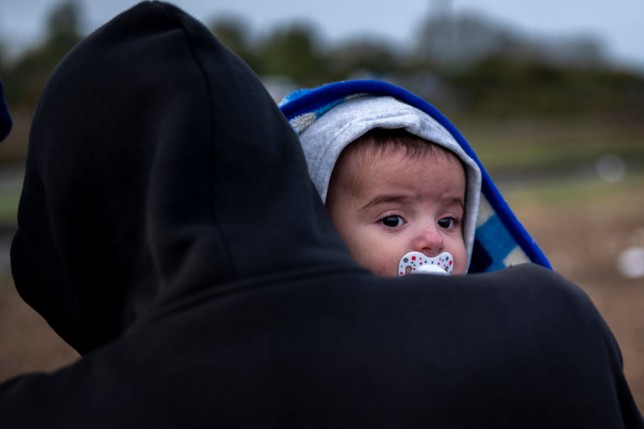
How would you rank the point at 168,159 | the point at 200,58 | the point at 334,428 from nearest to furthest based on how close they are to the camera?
the point at 334,428, the point at 168,159, the point at 200,58

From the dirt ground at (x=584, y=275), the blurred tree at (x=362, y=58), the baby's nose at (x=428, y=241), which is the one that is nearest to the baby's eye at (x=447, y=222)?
the baby's nose at (x=428, y=241)

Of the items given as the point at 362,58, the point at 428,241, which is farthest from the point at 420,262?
the point at 362,58

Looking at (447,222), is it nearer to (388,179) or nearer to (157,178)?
(388,179)

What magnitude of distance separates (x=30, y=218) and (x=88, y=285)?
24 centimetres

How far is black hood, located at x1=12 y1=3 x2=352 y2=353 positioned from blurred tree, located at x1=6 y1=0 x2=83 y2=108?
1092 inches

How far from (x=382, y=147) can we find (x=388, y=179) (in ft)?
0.31

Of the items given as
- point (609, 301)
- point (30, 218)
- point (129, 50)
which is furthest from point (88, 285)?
point (609, 301)

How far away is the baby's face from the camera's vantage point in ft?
6.85

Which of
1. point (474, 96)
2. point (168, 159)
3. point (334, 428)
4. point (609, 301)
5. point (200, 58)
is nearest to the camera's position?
point (334, 428)

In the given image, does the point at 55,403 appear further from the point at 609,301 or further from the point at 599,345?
the point at 609,301

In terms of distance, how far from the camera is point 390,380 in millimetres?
1231

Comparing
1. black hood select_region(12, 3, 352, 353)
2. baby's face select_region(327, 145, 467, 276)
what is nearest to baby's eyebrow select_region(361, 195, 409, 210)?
baby's face select_region(327, 145, 467, 276)

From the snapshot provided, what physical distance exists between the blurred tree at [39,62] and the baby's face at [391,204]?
27.4 m

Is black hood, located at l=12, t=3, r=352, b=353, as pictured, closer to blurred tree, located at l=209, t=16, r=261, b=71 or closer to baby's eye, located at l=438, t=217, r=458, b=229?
baby's eye, located at l=438, t=217, r=458, b=229
